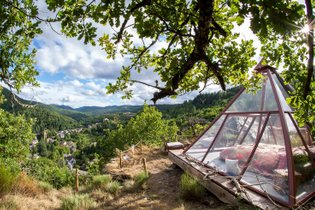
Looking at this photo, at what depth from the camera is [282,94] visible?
7.00 metres

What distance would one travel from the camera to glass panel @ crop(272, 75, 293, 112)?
6.58 metres

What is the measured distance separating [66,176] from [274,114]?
11.9 meters

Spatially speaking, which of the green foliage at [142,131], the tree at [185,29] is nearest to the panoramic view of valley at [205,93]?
the tree at [185,29]

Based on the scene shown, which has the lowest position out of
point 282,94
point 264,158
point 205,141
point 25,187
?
point 25,187

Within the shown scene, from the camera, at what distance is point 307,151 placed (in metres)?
5.96

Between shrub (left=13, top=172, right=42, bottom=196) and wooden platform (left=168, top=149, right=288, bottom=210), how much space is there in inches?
190

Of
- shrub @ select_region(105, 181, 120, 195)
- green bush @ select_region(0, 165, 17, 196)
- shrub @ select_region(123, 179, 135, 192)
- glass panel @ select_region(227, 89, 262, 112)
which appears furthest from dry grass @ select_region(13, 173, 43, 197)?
glass panel @ select_region(227, 89, 262, 112)

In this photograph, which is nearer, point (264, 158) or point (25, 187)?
point (264, 158)

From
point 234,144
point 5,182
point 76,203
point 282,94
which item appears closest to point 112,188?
point 76,203

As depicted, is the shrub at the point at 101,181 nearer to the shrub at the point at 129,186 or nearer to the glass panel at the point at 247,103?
the shrub at the point at 129,186

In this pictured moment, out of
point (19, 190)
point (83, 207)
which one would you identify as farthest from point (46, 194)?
point (83, 207)

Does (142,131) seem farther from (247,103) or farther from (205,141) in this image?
(247,103)

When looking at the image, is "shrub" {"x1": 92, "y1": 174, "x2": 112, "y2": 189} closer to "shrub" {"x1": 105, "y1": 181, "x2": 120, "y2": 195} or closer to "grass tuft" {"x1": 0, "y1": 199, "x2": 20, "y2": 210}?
"shrub" {"x1": 105, "y1": 181, "x2": 120, "y2": 195}

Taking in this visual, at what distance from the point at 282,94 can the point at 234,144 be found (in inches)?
74.2
